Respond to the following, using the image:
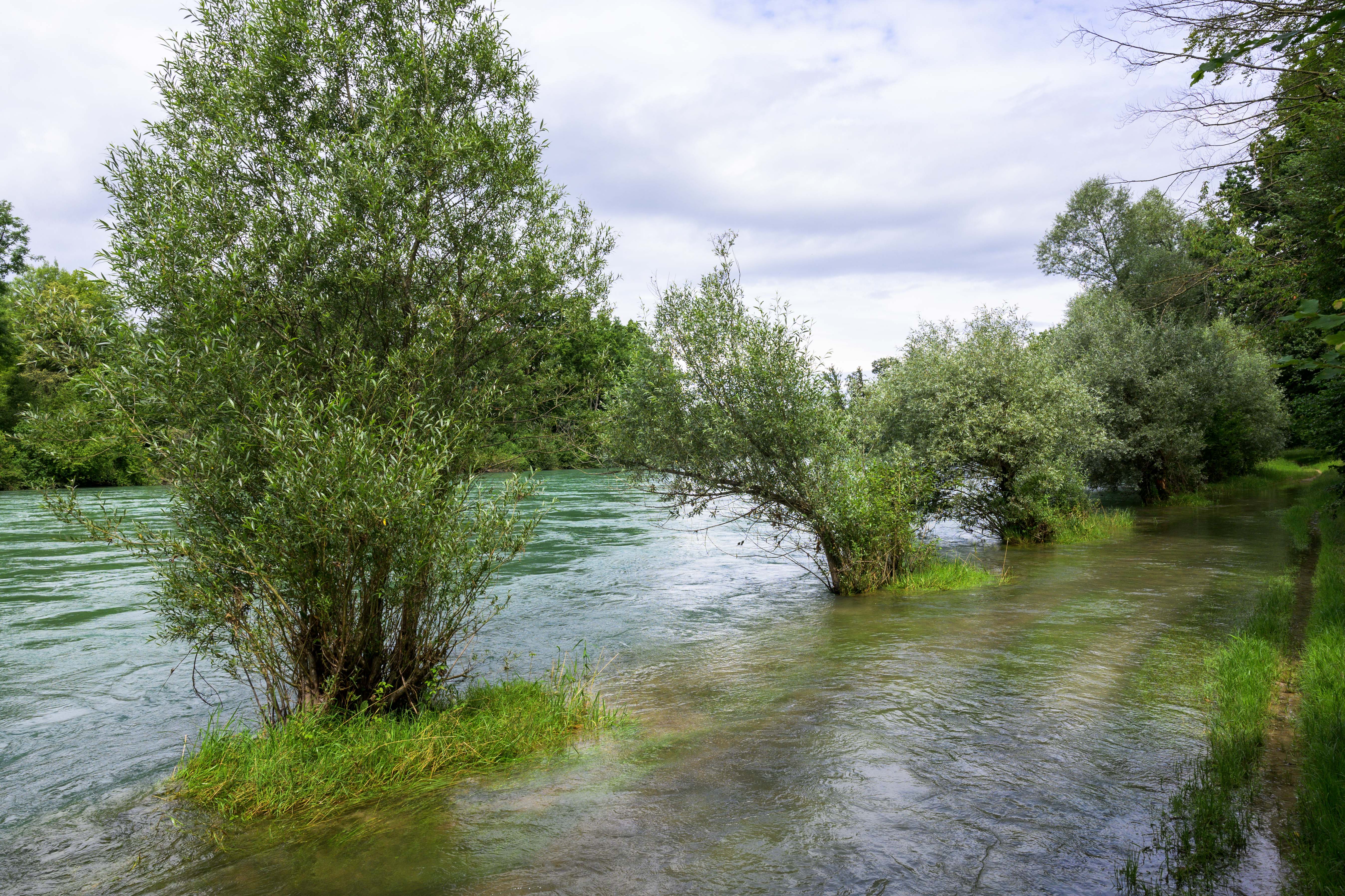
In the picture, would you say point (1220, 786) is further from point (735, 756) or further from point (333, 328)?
point (333, 328)

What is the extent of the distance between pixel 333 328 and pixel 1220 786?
11160 mm

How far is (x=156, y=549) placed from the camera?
8.75 metres

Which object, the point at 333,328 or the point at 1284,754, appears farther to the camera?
the point at 333,328

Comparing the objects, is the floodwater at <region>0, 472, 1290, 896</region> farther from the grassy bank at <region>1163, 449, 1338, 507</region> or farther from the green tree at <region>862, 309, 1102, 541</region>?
the grassy bank at <region>1163, 449, 1338, 507</region>

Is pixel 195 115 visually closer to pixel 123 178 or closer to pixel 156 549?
pixel 123 178

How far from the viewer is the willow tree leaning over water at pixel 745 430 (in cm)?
1744

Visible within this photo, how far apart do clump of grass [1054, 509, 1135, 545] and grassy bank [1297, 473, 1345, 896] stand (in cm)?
1332

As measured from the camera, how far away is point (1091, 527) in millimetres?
28500

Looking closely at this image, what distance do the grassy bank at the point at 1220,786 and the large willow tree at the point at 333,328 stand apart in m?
7.31

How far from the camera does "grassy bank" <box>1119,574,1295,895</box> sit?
238 inches

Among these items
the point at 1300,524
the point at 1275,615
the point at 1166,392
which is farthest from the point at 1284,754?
the point at 1166,392

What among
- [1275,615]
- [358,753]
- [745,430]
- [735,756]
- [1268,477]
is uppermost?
[745,430]

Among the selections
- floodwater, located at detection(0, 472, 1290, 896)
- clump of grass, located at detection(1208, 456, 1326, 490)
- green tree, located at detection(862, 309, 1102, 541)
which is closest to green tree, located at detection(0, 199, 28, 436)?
floodwater, located at detection(0, 472, 1290, 896)

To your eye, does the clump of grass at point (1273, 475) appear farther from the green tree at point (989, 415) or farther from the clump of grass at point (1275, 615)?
the clump of grass at point (1275, 615)
